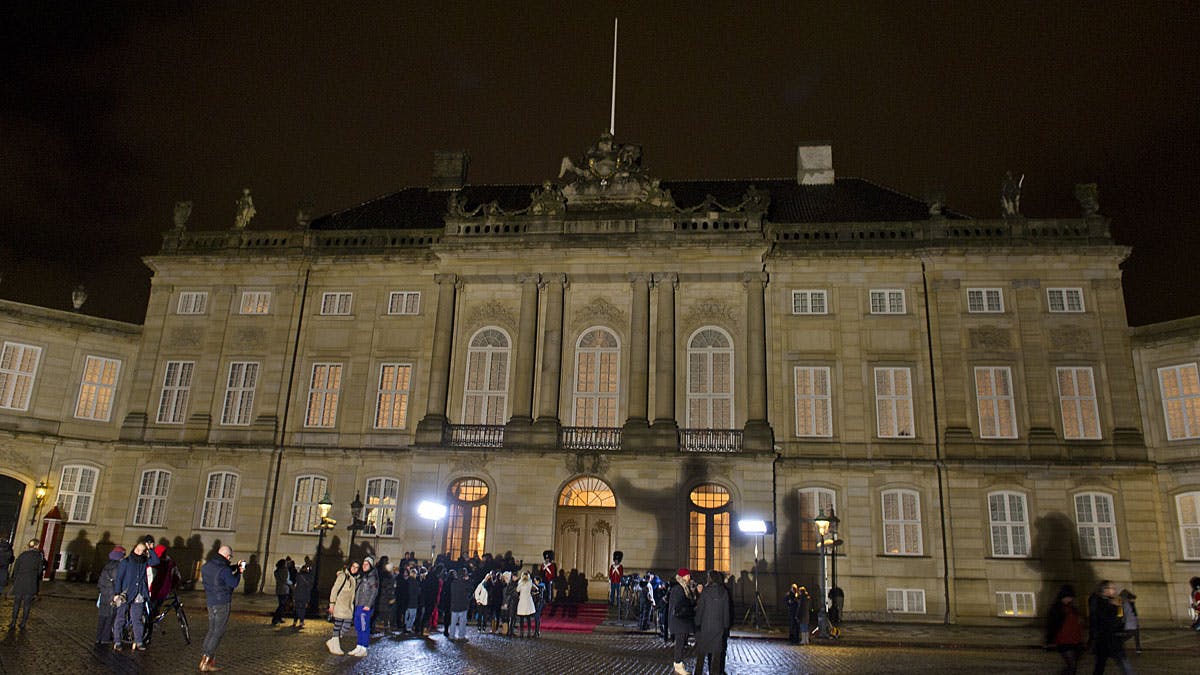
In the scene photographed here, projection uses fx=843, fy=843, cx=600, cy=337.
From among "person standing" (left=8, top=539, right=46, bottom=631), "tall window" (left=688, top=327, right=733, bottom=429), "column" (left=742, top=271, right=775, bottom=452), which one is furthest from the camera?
"tall window" (left=688, top=327, right=733, bottom=429)

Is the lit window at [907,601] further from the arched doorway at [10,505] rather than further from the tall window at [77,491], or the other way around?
the arched doorway at [10,505]

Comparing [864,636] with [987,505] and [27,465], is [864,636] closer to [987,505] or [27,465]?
[987,505]

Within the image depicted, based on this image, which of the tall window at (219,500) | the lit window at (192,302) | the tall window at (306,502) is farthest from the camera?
the lit window at (192,302)

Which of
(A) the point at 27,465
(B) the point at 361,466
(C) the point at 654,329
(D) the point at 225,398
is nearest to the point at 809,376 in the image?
(C) the point at 654,329

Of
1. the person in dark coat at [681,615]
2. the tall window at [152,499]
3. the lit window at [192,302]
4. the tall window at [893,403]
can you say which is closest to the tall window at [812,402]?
the tall window at [893,403]

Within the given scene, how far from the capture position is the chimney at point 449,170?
42250mm

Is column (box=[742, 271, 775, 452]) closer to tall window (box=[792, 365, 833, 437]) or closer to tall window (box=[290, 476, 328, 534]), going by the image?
tall window (box=[792, 365, 833, 437])

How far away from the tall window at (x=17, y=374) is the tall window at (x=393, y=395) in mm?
14363

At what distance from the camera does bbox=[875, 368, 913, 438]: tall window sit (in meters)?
30.4

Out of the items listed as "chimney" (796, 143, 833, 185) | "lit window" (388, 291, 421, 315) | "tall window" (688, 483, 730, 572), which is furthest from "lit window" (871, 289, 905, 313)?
"lit window" (388, 291, 421, 315)

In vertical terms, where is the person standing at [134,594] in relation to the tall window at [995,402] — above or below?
below

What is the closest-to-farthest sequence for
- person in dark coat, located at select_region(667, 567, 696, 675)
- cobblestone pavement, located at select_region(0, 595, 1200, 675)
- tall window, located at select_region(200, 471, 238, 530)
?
cobblestone pavement, located at select_region(0, 595, 1200, 675), person in dark coat, located at select_region(667, 567, 696, 675), tall window, located at select_region(200, 471, 238, 530)

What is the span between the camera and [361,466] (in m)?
32.2

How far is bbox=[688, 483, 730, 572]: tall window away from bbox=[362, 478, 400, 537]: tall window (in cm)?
1105
